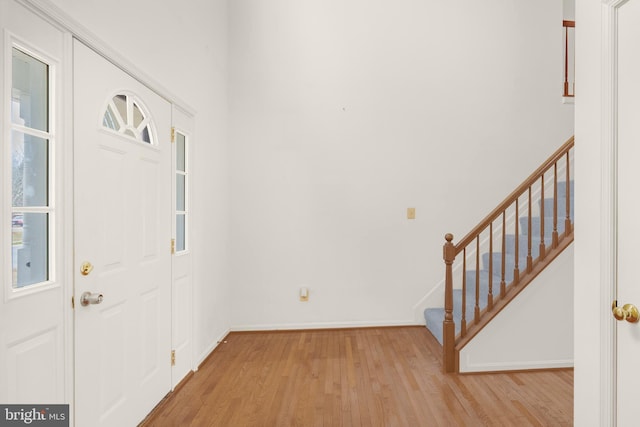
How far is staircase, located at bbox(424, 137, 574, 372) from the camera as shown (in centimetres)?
259

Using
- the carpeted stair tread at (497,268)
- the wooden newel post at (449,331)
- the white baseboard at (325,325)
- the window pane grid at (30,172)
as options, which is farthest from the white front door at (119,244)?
the carpeted stair tread at (497,268)

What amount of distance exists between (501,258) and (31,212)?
366 centimetres

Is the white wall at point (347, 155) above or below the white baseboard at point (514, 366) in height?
above

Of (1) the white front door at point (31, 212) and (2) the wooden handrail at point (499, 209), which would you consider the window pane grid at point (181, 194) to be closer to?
(1) the white front door at point (31, 212)

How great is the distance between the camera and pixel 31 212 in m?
1.27

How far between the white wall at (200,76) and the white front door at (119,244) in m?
0.19

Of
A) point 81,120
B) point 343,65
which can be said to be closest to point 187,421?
point 81,120

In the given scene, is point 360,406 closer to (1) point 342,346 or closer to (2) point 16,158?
(1) point 342,346

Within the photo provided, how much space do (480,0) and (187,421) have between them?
Answer: 17.2 ft
